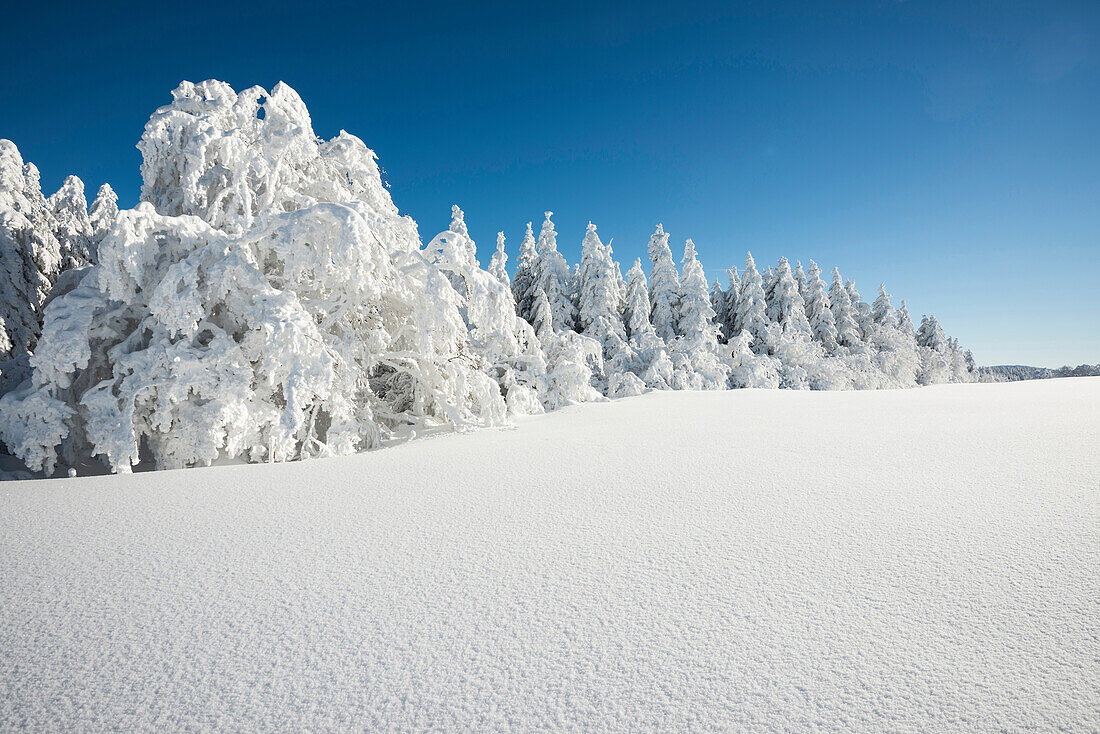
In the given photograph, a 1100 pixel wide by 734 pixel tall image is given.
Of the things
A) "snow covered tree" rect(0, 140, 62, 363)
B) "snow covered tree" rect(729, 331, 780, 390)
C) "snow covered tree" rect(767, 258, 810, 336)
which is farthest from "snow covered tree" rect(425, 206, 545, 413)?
"snow covered tree" rect(767, 258, 810, 336)

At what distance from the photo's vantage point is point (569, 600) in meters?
2.57

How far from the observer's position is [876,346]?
35375 mm

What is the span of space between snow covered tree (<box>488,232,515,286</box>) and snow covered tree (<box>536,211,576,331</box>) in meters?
2.04

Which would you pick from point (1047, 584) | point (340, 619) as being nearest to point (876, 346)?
point (1047, 584)

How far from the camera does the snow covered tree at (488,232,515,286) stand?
27906mm

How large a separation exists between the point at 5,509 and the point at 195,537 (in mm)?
2565

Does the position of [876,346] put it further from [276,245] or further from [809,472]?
[276,245]

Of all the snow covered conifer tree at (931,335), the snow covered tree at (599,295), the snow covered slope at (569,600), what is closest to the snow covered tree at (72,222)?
the snow covered slope at (569,600)

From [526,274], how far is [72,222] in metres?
21.5

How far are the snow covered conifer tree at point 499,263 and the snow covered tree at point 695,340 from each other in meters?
10.8

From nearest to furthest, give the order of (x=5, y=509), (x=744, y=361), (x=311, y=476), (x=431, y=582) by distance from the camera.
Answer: (x=431, y=582) < (x=5, y=509) < (x=311, y=476) < (x=744, y=361)

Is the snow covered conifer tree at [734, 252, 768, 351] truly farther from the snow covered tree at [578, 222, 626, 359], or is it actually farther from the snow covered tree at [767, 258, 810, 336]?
the snow covered tree at [578, 222, 626, 359]

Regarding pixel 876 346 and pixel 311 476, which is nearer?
pixel 311 476

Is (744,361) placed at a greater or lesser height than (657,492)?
greater
